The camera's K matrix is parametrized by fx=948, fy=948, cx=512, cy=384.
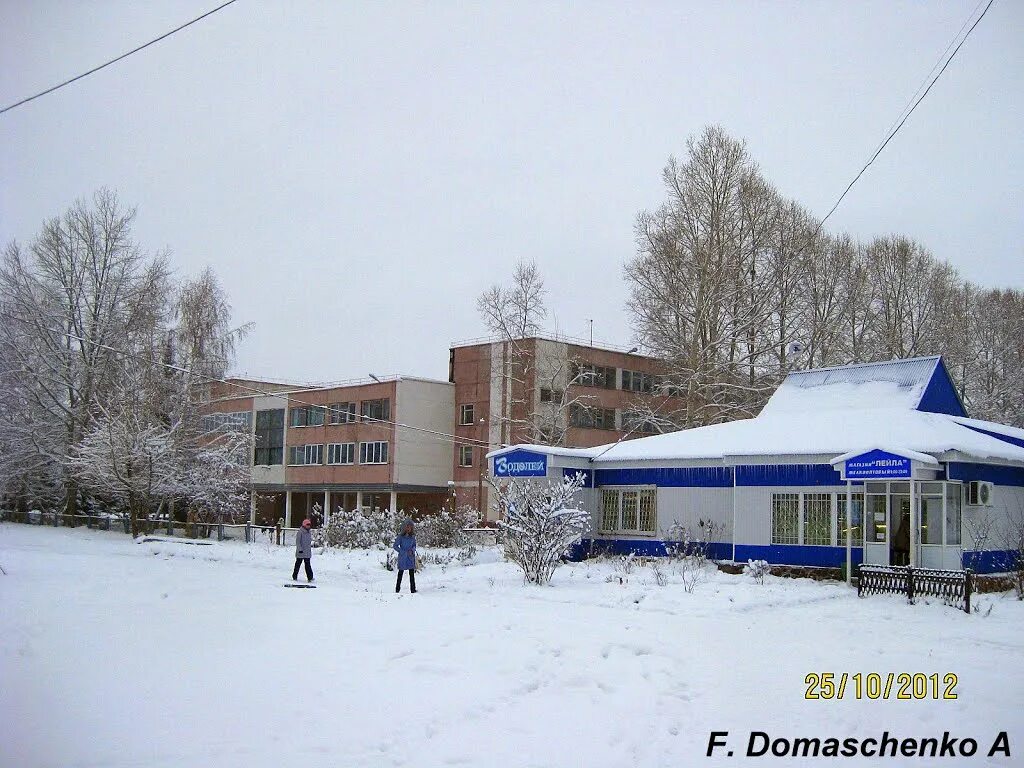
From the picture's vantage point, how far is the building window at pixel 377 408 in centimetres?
5950

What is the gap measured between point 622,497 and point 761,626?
14.3 m

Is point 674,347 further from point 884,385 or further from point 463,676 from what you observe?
point 463,676

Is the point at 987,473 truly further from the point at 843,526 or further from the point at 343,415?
the point at 343,415

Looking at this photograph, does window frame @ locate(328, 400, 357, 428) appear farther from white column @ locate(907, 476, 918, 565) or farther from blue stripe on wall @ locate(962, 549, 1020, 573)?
white column @ locate(907, 476, 918, 565)

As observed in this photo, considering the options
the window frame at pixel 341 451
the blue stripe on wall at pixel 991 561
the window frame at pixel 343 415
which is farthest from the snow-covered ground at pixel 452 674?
the window frame at pixel 343 415

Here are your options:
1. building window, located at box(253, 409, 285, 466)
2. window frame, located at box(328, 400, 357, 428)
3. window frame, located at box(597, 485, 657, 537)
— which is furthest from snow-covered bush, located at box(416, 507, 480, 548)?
building window, located at box(253, 409, 285, 466)

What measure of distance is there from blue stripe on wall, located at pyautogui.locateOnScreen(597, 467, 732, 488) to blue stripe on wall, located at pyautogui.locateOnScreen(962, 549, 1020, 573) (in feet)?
21.1

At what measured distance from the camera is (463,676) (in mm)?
11172

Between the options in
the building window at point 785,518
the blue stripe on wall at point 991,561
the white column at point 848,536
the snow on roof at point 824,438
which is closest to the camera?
the white column at point 848,536

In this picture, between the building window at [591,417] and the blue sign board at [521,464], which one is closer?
the blue sign board at [521,464]

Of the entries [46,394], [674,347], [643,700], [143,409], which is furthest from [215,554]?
[643,700]

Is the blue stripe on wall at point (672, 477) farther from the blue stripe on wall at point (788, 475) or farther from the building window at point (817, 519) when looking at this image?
the building window at point (817, 519)

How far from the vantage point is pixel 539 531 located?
71.4ft

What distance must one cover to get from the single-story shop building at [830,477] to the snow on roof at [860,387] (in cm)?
4
